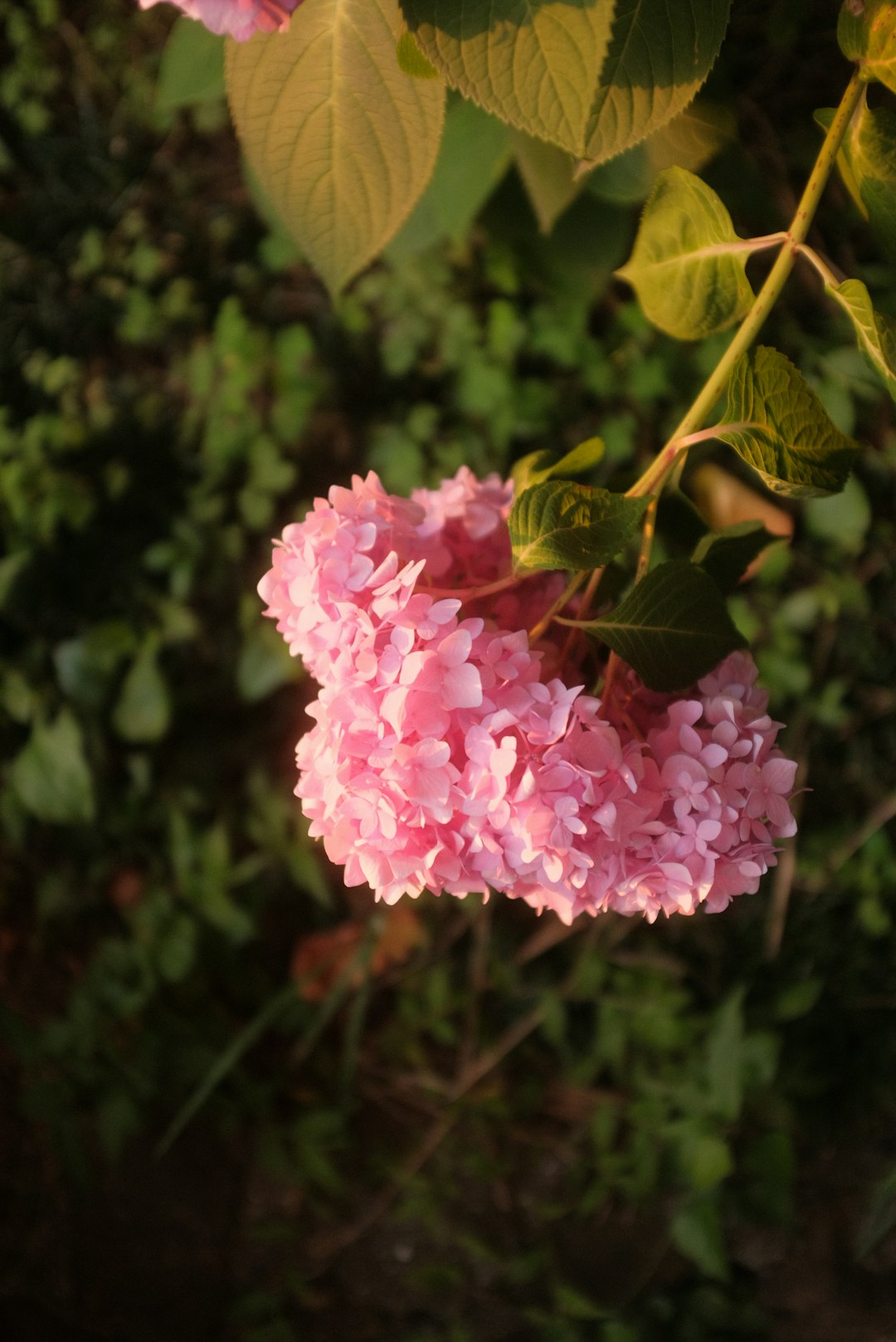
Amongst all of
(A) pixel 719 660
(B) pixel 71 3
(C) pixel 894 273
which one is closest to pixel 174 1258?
(A) pixel 719 660

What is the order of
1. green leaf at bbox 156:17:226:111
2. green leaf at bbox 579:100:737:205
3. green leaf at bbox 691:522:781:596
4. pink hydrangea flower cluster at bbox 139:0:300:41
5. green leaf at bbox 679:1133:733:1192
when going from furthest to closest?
green leaf at bbox 679:1133:733:1192 < green leaf at bbox 156:17:226:111 < green leaf at bbox 579:100:737:205 < green leaf at bbox 691:522:781:596 < pink hydrangea flower cluster at bbox 139:0:300:41

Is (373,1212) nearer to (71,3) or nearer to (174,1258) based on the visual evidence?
(174,1258)

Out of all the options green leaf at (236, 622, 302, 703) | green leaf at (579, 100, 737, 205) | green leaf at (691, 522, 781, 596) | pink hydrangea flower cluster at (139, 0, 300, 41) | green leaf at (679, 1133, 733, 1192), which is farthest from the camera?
green leaf at (236, 622, 302, 703)

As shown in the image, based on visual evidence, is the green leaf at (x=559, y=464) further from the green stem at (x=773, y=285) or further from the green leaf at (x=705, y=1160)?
the green leaf at (x=705, y=1160)

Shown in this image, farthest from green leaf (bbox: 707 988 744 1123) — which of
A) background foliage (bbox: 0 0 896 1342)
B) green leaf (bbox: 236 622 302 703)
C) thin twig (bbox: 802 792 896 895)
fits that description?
green leaf (bbox: 236 622 302 703)

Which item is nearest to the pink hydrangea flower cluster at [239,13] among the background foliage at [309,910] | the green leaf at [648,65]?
the green leaf at [648,65]

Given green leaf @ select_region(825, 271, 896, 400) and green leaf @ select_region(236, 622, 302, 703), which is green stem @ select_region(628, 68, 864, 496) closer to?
green leaf @ select_region(825, 271, 896, 400)
